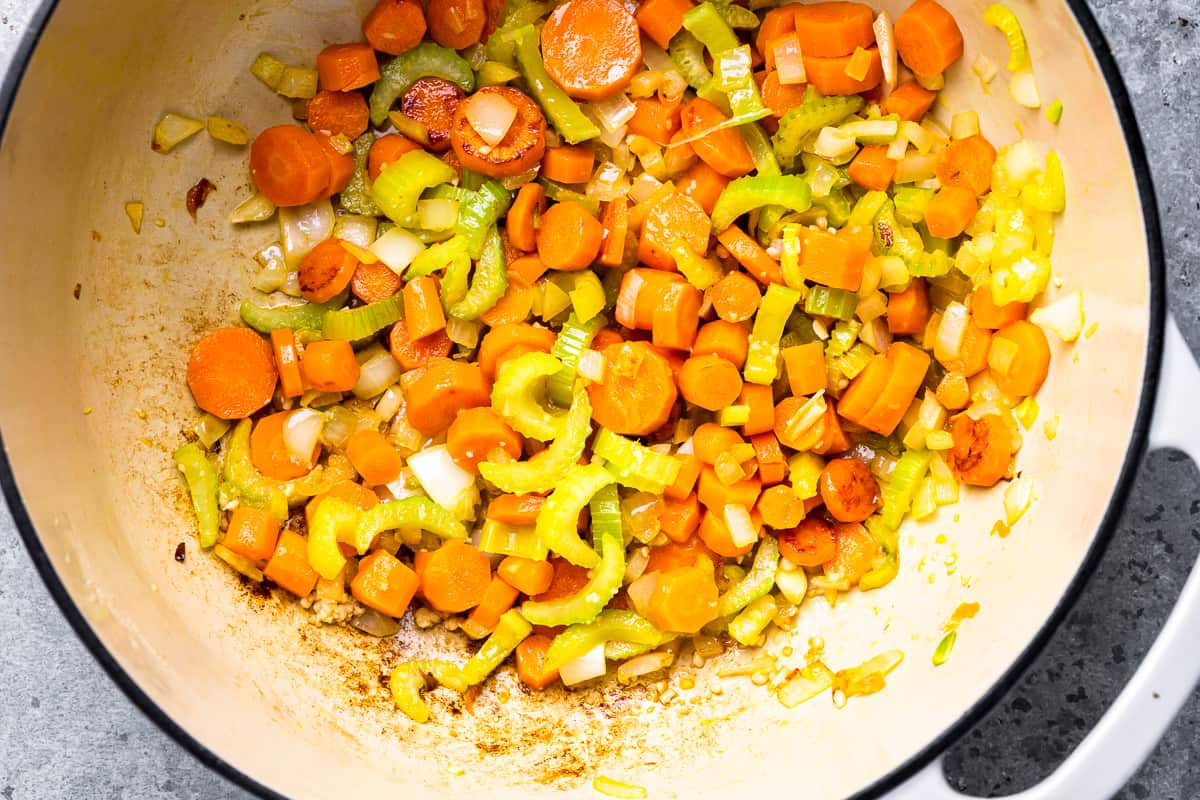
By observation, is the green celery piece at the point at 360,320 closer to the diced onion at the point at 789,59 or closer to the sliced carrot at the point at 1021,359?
the diced onion at the point at 789,59

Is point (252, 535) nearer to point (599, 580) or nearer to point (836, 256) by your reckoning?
point (599, 580)

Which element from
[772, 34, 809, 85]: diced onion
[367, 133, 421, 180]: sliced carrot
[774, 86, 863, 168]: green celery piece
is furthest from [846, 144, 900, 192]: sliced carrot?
[367, 133, 421, 180]: sliced carrot

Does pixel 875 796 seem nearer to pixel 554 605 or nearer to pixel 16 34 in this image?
pixel 554 605

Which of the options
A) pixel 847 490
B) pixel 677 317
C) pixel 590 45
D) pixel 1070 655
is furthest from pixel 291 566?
pixel 1070 655

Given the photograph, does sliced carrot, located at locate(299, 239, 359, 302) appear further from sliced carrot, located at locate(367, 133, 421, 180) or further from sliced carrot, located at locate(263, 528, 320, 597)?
sliced carrot, located at locate(263, 528, 320, 597)

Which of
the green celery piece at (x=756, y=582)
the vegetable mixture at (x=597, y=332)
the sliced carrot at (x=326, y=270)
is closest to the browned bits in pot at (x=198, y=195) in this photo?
the vegetable mixture at (x=597, y=332)
